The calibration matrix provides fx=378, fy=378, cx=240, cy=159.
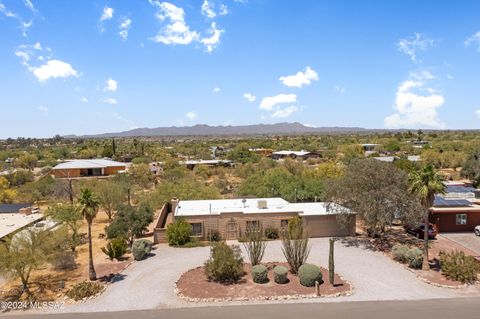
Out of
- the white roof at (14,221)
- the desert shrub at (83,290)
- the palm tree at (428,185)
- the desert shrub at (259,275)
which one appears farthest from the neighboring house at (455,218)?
the white roof at (14,221)

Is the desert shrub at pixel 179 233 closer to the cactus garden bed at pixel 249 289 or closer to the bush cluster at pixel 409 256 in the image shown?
the cactus garden bed at pixel 249 289

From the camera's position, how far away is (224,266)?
24.2 m

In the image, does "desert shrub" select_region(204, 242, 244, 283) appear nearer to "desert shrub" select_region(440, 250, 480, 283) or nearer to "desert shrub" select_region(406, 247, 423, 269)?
"desert shrub" select_region(406, 247, 423, 269)

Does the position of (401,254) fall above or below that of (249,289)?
above

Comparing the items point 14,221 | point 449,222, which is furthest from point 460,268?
point 14,221

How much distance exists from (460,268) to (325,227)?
41.0 feet

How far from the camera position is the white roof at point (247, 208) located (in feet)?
114

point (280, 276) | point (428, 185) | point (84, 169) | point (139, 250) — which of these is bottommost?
point (280, 276)

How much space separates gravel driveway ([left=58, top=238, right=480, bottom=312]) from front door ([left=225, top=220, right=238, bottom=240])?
3168mm

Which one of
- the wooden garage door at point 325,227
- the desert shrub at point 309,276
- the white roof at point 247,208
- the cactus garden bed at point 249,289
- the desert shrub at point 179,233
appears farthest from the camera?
the white roof at point 247,208

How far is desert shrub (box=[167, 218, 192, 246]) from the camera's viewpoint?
106ft

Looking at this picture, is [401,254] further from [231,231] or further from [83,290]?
[83,290]

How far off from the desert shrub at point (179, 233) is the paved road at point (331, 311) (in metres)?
11.8

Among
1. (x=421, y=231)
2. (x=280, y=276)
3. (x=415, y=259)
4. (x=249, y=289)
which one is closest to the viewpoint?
(x=249, y=289)
